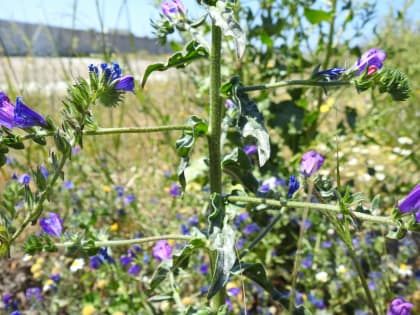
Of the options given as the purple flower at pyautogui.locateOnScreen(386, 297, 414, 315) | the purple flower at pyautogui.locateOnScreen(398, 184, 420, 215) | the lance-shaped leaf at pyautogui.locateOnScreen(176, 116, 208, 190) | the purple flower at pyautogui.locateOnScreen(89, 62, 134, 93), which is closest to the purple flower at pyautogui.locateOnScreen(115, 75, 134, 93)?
the purple flower at pyautogui.locateOnScreen(89, 62, 134, 93)

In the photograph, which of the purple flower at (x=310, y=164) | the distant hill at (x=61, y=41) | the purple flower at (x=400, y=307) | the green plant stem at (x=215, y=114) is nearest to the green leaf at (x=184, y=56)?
the green plant stem at (x=215, y=114)

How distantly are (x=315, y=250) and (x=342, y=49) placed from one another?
931 mm

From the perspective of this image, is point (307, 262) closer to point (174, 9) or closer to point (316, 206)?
point (316, 206)

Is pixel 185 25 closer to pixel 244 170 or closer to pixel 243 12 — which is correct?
pixel 244 170

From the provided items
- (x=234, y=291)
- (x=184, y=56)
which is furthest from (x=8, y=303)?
(x=184, y=56)

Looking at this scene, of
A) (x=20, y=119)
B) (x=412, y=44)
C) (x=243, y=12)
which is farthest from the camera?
(x=412, y=44)

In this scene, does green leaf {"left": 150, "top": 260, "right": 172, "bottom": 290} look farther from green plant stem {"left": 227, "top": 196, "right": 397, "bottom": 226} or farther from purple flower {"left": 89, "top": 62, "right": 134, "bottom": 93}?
purple flower {"left": 89, "top": 62, "right": 134, "bottom": 93}

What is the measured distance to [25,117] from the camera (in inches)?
34.7

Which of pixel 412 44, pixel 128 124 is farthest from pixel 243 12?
pixel 412 44

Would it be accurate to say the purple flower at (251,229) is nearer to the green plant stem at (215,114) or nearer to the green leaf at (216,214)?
the green plant stem at (215,114)

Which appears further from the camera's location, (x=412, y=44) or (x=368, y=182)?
(x=412, y=44)

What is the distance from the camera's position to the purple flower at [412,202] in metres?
0.86

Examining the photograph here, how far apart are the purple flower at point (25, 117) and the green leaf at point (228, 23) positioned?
0.37 meters

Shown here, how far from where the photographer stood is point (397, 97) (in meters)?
0.95
